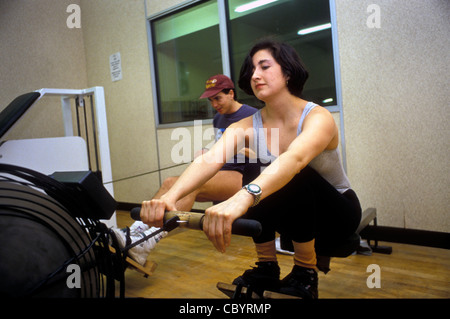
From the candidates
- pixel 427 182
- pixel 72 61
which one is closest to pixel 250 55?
pixel 427 182

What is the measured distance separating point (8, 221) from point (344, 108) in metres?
2.10

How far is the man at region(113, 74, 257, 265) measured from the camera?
65.1 inches

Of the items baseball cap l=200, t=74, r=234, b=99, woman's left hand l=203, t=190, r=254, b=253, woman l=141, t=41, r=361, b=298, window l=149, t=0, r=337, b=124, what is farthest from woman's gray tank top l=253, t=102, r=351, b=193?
window l=149, t=0, r=337, b=124

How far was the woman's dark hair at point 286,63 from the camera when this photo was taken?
112cm

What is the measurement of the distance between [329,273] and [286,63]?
1078 millimetres

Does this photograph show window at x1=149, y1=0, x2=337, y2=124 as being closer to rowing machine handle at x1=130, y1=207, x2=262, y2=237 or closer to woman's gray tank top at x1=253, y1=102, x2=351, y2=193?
woman's gray tank top at x1=253, y1=102, x2=351, y2=193

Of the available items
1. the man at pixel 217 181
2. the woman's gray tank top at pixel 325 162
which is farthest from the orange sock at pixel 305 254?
the man at pixel 217 181

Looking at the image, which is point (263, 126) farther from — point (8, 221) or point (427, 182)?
point (427, 182)

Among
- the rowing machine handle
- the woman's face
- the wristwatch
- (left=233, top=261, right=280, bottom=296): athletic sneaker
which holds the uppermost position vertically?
the woman's face

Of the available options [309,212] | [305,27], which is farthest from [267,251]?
[305,27]

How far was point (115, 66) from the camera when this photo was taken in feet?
12.0

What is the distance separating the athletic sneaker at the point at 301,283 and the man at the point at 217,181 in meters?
0.74

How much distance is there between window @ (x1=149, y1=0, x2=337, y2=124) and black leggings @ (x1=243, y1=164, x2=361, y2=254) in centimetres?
143

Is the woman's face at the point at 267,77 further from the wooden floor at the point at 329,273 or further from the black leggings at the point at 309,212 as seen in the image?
the wooden floor at the point at 329,273
